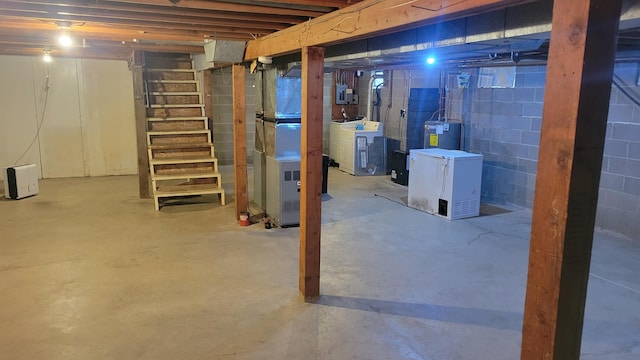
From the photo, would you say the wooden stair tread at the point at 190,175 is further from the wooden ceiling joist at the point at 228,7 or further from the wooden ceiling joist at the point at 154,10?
the wooden ceiling joist at the point at 228,7

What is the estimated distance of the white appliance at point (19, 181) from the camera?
651 cm

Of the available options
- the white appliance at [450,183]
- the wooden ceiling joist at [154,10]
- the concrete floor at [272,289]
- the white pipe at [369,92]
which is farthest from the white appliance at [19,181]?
the white pipe at [369,92]

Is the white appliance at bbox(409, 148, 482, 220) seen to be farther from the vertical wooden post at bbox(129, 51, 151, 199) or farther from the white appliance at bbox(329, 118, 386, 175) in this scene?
the vertical wooden post at bbox(129, 51, 151, 199)

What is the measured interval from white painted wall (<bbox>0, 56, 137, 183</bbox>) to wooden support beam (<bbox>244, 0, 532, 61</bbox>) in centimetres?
546

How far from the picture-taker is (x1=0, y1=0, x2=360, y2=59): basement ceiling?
2965 mm

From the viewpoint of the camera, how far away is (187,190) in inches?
251

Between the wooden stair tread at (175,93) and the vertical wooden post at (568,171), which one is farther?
the wooden stair tread at (175,93)

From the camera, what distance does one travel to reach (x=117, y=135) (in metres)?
8.46

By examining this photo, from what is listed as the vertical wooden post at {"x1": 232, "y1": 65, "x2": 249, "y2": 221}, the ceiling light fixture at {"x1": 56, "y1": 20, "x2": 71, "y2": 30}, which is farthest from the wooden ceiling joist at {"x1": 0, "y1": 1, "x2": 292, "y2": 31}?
the vertical wooden post at {"x1": 232, "y1": 65, "x2": 249, "y2": 221}

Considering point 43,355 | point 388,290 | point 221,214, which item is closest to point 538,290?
point 388,290

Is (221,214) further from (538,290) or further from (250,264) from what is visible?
(538,290)

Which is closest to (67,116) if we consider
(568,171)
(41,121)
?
(41,121)

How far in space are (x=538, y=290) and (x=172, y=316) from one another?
2.54 m

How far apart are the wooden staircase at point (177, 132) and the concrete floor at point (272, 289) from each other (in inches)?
26.0
